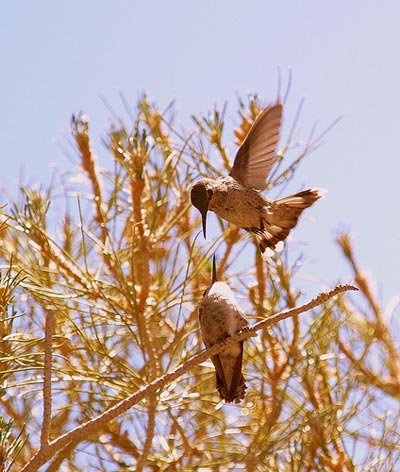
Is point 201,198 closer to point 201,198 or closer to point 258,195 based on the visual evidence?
point 201,198

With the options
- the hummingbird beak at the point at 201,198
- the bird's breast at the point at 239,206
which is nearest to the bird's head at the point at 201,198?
the hummingbird beak at the point at 201,198

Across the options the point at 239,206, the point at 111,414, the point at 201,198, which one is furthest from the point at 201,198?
the point at 111,414

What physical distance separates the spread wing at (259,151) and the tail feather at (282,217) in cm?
7

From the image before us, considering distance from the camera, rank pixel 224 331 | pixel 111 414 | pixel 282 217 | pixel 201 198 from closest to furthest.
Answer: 1. pixel 111 414
2. pixel 201 198
3. pixel 224 331
4. pixel 282 217

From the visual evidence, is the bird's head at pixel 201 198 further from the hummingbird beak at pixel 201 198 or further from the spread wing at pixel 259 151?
the spread wing at pixel 259 151

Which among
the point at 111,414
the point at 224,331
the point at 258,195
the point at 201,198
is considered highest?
the point at 258,195

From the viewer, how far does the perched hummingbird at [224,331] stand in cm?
149

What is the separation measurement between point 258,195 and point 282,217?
70 mm

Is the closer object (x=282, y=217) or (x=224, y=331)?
(x=224, y=331)

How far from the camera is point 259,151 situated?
165 cm

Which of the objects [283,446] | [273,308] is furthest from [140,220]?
[283,446]

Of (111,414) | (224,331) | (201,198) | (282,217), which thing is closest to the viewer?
(111,414)

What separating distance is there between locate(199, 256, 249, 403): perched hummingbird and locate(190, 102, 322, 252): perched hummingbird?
138 mm

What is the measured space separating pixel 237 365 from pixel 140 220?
1.16 feet
